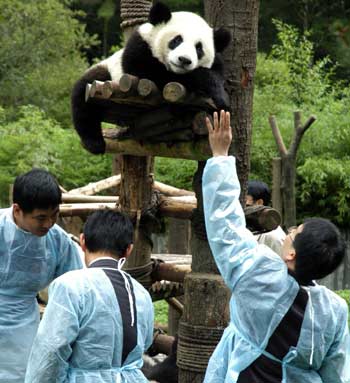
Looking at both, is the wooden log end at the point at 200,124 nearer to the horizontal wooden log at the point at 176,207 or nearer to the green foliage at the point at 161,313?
the horizontal wooden log at the point at 176,207

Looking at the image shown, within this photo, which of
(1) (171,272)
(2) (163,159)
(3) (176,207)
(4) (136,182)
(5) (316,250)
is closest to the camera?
(5) (316,250)

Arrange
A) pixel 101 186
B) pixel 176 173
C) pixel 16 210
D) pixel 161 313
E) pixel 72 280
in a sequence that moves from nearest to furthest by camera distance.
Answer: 1. pixel 72 280
2. pixel 16 210
3. pixel 101 186
4. pixel 161 313
5. pixel 176 173

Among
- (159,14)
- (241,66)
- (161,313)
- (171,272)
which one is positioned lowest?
(161,313)

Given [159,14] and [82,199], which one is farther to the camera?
[82,199]

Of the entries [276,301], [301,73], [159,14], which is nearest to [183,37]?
[159,14]

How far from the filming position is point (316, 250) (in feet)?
9.20

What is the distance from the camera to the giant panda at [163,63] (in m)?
4.08

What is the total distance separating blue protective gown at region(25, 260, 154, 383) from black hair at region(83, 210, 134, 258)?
10cm

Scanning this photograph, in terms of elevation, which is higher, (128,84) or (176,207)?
(128,84)

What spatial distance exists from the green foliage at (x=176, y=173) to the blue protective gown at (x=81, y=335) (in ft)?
26.7

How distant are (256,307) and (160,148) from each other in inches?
69.2

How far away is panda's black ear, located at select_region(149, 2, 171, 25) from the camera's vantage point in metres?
4.63

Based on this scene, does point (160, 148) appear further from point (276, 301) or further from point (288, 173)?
point (288, 173)

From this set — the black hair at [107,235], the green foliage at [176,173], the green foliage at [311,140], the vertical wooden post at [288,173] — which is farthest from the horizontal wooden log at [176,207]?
the green foliage at [176,173]
